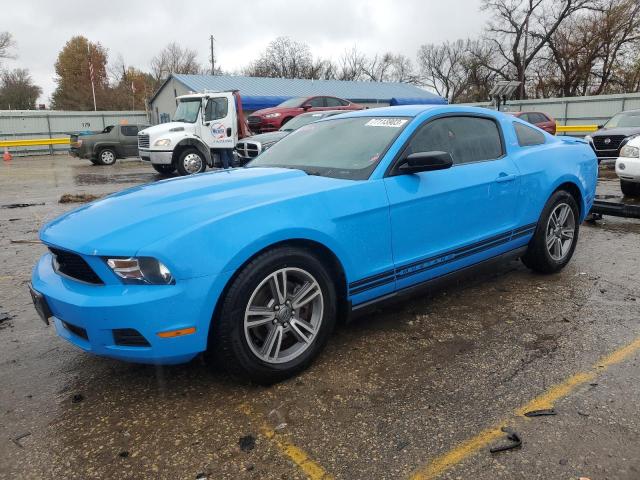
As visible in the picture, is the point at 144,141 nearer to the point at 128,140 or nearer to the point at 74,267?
the point at 128,140

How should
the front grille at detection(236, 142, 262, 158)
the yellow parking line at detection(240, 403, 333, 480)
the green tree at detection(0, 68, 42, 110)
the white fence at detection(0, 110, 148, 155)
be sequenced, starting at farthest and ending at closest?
1. the green tree at detection(0, 68, 42, 110)
2. the white fence at detection(0, 110, 148, 155)
3. the front grille at detection(236, 142, 262, 158)
4. the yellow parking line at detection(240, 403, 333, 480)

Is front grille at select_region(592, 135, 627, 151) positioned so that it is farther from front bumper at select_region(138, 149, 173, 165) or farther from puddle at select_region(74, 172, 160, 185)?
puddle at select_region(74, 172, 160, 185)

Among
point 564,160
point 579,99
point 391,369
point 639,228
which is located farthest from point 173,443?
point 579,99

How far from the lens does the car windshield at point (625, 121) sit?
44.7 ft

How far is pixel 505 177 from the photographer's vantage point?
12.9ft

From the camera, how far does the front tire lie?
254 cm

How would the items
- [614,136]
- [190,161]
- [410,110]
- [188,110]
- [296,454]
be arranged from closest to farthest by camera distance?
1. [296,454]
2. [410,110]
3. [614,136]
4. [190,161]
5. [188,110]

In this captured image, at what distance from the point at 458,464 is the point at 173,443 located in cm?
129

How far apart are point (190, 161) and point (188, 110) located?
1814mm

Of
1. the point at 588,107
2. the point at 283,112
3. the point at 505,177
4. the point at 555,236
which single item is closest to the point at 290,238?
the point at 505,177

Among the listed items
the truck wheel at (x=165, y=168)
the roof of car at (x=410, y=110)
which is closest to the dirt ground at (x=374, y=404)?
the roof of car at (x=410, y=110)

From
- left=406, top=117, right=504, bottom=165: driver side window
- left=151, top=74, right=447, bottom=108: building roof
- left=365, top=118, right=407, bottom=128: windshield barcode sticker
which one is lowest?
left=406, top=117, right=504, bottom=165: driver side window

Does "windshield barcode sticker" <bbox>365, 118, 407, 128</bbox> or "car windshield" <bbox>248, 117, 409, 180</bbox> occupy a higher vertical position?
"windshield barcode sticker" <bbox>365, 118, 407, 128</bbox>

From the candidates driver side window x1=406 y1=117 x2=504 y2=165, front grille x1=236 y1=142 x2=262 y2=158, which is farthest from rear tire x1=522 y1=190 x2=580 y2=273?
front grille x1=236 y1=142 x2=262 y2=158
